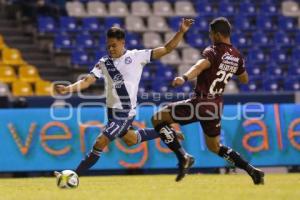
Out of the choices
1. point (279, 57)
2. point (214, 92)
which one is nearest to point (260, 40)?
point (279, 57)

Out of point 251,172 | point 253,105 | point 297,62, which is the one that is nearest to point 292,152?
point 253,105

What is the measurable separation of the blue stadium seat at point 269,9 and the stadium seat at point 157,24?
11.0 feet

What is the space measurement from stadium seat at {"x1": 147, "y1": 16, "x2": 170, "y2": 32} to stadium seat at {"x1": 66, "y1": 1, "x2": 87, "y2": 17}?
6.25 ft

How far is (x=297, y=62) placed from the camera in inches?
934

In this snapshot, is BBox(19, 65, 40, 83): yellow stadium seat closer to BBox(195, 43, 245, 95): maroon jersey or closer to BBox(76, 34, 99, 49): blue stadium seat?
BBox(76, 34, 99, 49): blue stadium seat

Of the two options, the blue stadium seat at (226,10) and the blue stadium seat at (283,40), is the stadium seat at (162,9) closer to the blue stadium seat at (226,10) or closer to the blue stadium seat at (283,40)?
the blue stadium seat at (226,10)

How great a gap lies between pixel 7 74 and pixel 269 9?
9111 millimetres

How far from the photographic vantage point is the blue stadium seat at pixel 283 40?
24359 millimetres

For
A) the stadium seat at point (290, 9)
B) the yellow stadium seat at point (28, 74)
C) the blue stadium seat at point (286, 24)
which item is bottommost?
the yellow stadium seat at point (28, 74)

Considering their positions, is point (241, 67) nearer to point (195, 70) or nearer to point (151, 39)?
point (195, 70)

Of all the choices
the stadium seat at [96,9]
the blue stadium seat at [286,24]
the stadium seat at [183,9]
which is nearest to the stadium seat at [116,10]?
the stadium seat at [96,9]

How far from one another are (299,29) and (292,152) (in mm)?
10773

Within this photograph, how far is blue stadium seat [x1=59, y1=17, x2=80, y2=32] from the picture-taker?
888 inches

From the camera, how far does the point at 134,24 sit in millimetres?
23797
